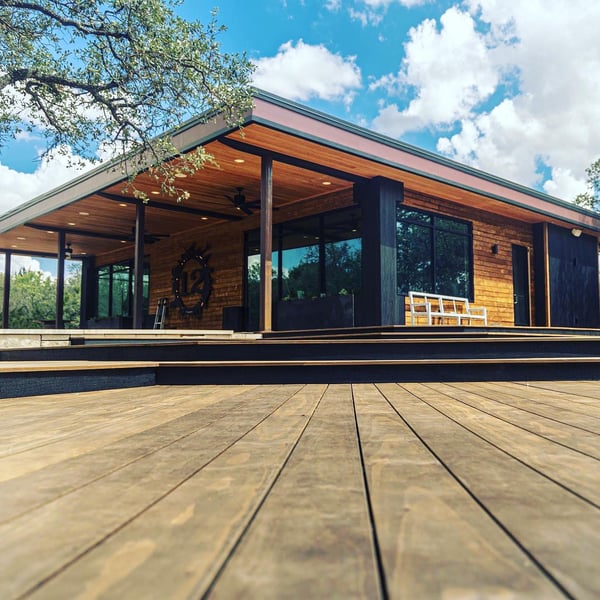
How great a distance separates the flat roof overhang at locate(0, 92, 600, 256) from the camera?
265 inches

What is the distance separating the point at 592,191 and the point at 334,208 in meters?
24.6

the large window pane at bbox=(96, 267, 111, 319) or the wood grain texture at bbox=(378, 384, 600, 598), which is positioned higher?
the large window pane at bbox=(96, 267, 111, 319)

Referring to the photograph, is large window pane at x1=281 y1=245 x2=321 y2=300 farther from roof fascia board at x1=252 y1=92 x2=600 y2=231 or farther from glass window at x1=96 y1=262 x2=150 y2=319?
glass window at x1=96 y1=262 x2=150 y2=319

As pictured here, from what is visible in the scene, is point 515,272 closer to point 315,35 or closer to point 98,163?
point 98,163

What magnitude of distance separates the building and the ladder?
0.45 feet

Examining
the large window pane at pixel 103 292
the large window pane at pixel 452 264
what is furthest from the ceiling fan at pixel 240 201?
the large window pane at pixel 103 292

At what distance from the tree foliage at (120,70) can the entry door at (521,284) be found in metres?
7.26

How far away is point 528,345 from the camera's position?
14.1ft

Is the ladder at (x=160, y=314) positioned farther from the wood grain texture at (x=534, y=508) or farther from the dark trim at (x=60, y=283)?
the wood grain texture at (x=534, y=508)

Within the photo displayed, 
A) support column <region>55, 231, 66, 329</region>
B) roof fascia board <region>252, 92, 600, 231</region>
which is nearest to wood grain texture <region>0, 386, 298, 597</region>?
roof fascia board <region>252, 92, 600, 231</region>

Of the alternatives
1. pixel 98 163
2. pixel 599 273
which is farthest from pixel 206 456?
pixel 599 273

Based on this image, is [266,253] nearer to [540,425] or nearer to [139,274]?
[139,274]

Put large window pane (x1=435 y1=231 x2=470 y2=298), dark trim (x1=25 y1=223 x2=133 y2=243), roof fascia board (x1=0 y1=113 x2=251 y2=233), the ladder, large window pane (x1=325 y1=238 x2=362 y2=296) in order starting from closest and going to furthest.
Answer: roof fascia board (x1=0 y1=113 x2=251 y2=233), large window pane (x1=325 y1=238 x2=362 y2=296), large window pane (x1=435 y1=231 x2=470 y2=298), dark trim (x1=25 y1=223 x2=133 y2=243), the ladder

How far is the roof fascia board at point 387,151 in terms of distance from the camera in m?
6.37
